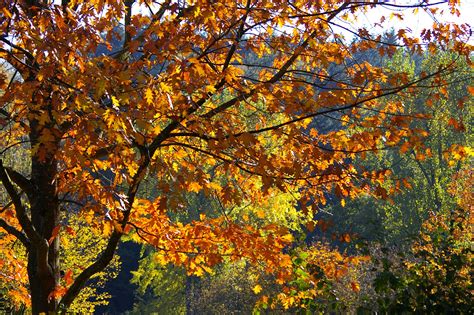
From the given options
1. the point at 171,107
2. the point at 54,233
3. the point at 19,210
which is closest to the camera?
the point at 171,107

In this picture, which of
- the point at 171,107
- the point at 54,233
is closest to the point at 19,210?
the point at 54,233

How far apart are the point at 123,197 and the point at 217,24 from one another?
1.69 m

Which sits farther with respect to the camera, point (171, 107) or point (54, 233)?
point (54, 233)

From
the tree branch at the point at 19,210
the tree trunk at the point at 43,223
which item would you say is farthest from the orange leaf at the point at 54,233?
the tree branch at the point at 19,210

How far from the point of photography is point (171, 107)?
155 inches

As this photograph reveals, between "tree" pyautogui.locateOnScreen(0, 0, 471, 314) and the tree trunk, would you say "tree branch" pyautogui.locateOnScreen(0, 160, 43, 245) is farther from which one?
the tree trunk

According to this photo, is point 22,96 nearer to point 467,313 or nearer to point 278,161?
point 278,161

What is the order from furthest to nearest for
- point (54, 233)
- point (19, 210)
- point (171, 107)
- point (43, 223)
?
1. point (43, 223)
2. point (54, 233)
3. point (19, 210)
4. point (171, 107)

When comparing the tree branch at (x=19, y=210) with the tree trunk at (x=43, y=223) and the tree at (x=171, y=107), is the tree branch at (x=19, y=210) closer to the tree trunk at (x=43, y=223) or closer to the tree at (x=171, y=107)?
the tree at (x=171, y=107)

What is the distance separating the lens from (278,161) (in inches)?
222

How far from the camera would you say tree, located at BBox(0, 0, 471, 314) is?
4.48m

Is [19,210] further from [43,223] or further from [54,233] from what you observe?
[43,223]

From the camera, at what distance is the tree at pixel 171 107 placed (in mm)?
4477

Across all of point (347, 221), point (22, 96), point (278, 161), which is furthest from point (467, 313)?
point (347, 221)
